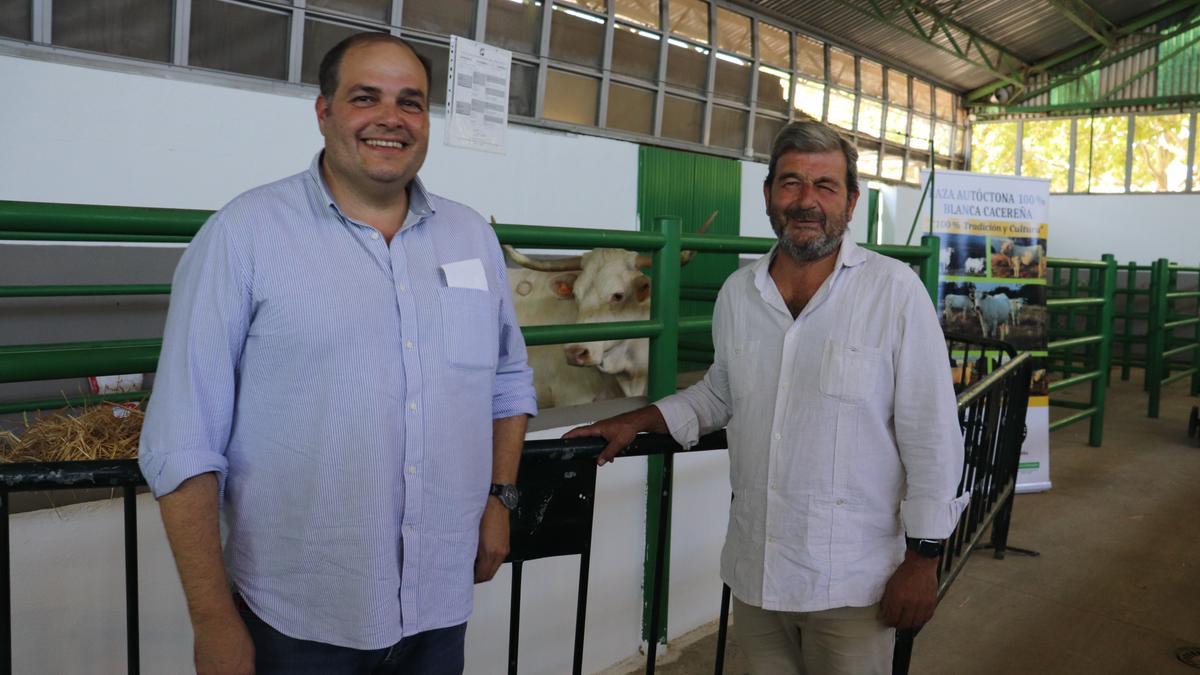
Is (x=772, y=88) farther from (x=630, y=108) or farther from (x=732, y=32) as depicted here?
(x=630, y=108)

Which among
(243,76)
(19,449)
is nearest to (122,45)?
(243,76)

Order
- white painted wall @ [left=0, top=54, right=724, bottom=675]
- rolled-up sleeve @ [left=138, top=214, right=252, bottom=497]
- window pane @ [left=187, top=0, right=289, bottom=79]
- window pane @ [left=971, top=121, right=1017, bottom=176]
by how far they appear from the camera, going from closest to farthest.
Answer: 1. rolled-up sleeve @ [left=138, top=214, right=252, bottom=497]
2. white painted wall @ [left=0, top=54, right=724, bottom=675]
3. window pane @ [left=187, top=0, right=289, bottom=79]
4. window pane @ [left=971, top=121, right=1017, bottom=176]

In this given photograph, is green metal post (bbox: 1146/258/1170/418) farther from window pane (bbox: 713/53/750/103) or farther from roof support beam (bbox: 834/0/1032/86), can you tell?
roof support beam (bbox: 834/0/1032/86)

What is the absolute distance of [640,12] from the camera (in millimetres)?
9891

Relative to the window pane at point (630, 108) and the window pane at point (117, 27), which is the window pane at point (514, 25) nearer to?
the window pane at point (630, 108)

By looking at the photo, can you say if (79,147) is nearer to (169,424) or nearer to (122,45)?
(122,45)

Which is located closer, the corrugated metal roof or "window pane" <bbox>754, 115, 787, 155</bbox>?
"window pane" <bbox>754, 115, 787, 155</bbox>

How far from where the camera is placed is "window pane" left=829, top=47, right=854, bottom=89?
12961mm

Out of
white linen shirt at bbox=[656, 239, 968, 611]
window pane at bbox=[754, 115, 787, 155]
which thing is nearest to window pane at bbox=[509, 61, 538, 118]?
window pane at bbox=[754, 115, 787, 155]

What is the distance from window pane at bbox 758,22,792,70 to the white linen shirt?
10675mm

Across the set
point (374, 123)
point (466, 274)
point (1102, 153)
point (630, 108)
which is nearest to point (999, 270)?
point (466, 274)

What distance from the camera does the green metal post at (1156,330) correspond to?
24.7 ft

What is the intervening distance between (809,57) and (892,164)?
2.97 m

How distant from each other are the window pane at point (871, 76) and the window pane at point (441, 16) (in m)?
7.54
